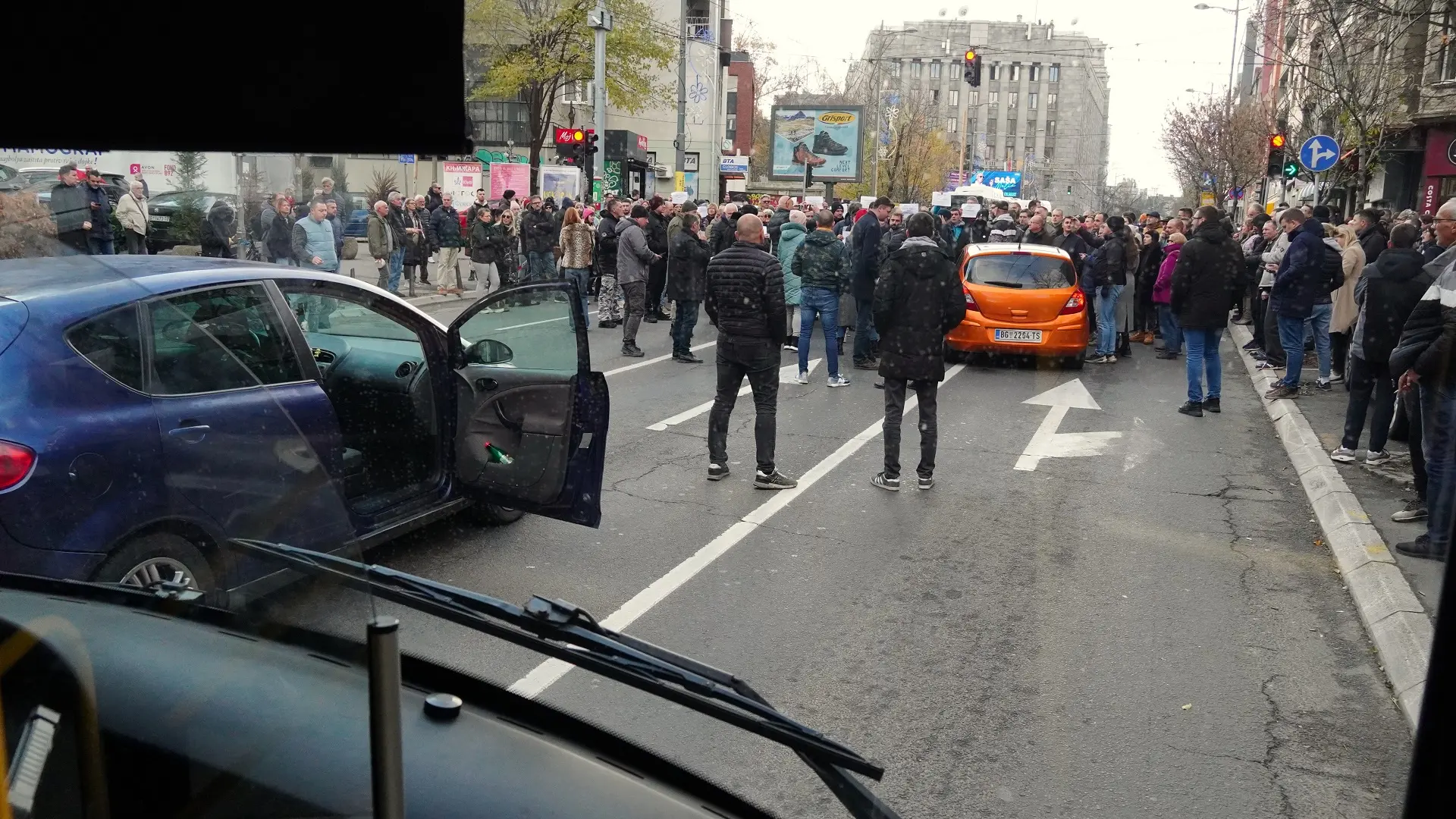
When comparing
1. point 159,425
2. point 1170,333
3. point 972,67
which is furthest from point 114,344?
point 972,67

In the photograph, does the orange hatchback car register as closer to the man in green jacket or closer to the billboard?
the man in green jacket

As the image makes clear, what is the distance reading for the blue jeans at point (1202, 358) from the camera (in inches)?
425

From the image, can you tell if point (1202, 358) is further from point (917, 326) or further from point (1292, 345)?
point (917, 326)

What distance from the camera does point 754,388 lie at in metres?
8.01

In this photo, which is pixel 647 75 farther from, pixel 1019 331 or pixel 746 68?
pixel 746 68

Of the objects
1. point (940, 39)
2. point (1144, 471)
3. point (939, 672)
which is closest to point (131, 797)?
point (939, 672)

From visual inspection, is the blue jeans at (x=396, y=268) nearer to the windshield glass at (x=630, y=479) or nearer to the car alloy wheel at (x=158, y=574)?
the windshield glass at (x=630, y=479)

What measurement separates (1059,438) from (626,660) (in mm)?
8585

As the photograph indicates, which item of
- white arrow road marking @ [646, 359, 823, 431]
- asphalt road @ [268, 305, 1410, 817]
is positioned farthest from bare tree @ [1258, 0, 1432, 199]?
white arrow road marking @ [646, 359, 823, 431]

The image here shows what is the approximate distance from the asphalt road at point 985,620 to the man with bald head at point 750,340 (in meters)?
0.26

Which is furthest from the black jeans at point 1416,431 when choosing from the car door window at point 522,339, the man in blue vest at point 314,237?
the man in blue vest at point 314,237

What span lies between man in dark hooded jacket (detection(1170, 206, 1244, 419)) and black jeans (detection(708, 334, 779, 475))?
473 centimetres

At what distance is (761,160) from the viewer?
291 feet

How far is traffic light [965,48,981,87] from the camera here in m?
29.9
